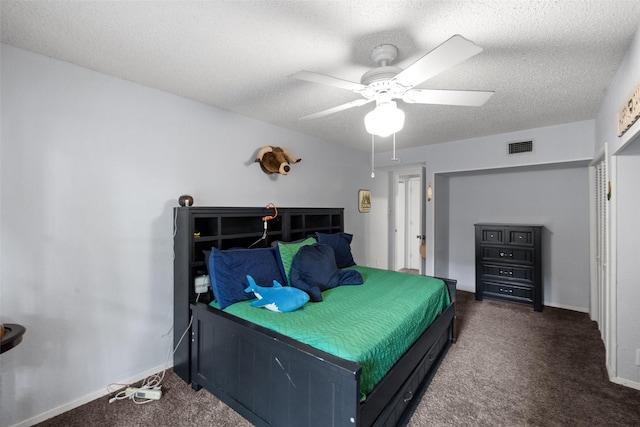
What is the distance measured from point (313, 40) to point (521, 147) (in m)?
3.21

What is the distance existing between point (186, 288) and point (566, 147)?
4.29 metres

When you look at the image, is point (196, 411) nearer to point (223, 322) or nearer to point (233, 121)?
point (223, 322)

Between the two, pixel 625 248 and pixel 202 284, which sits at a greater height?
pixel 625 248

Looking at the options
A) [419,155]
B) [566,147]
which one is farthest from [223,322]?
[566,147]

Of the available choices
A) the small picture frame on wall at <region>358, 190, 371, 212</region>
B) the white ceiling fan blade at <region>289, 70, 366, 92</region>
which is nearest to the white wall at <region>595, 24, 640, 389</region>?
the white ceiling fan blade at <region>289, 70, 366, 92</region>

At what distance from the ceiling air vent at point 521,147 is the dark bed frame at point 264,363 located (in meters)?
2.04

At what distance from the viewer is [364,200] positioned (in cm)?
478

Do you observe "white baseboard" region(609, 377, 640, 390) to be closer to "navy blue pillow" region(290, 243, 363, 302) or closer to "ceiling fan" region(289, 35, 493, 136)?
"navy blue pillow" region(290, 243, 363, 302)

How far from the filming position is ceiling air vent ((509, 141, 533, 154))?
350cm

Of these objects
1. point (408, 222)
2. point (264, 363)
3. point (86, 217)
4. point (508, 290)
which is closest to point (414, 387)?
point (264, 363)

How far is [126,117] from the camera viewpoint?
219 cm

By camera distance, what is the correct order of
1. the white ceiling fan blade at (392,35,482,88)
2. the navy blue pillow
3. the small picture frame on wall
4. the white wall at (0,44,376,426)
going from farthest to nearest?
the small picture frame on wall < the navy blue pillow < the white wall at (0,44,376,426) < the white ceiling fan blade at (392,35,482,88)

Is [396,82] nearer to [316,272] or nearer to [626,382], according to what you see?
[316,272]

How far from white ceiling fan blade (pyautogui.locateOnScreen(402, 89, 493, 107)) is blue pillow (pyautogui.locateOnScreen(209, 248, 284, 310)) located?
5.41ft
